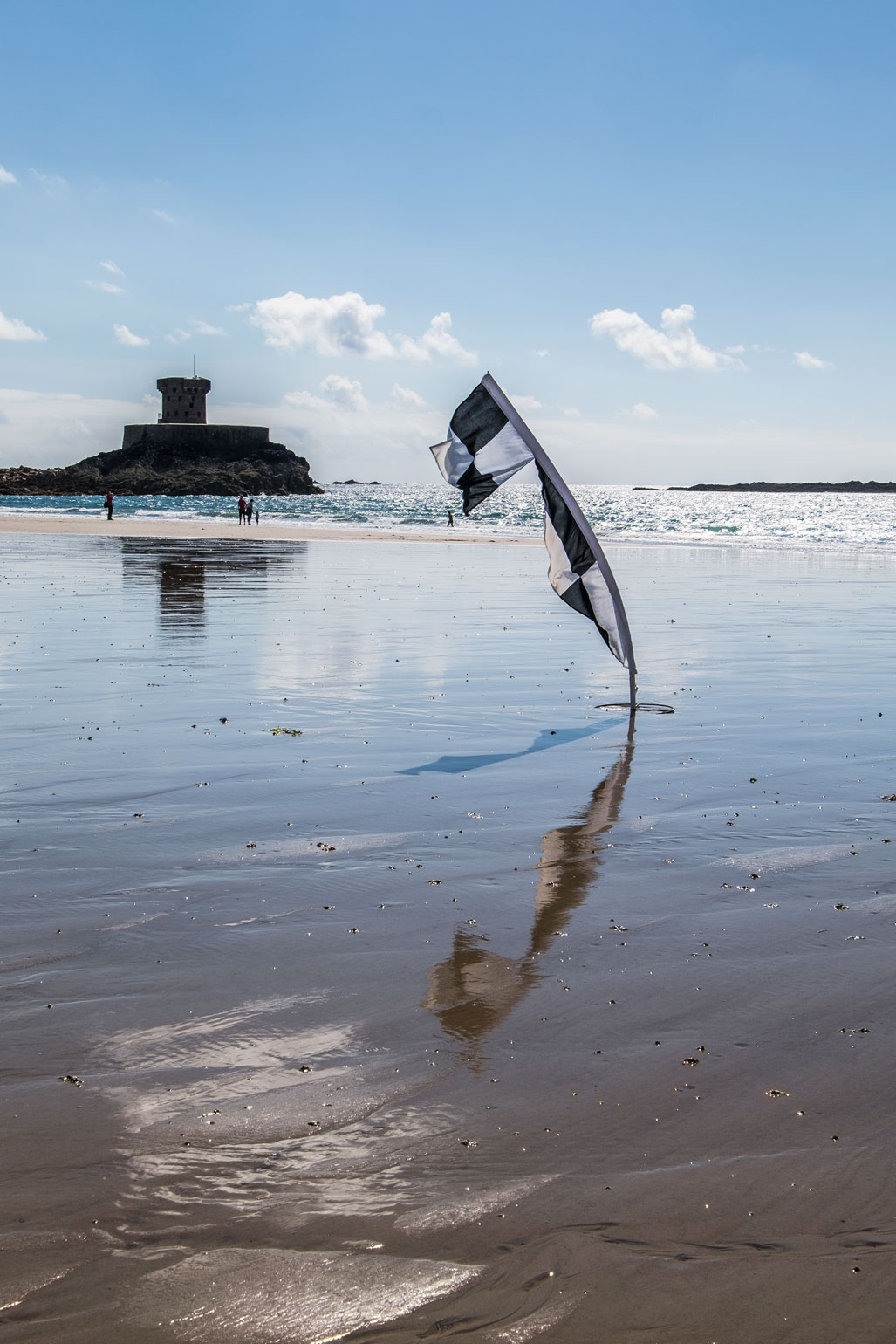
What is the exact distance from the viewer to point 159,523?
69.8 metres

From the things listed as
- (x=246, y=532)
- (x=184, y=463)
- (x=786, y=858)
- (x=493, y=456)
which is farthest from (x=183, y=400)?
(x=786, y=858)

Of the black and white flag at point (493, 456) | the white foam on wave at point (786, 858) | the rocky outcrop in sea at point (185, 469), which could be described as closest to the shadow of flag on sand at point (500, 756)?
the black and white flag at point (493, 456)

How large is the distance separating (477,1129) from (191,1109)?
92 cm

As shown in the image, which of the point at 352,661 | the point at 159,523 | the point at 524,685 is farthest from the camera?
the point at 159,523

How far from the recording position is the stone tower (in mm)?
189875

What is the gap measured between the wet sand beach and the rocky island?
166804 millimetres

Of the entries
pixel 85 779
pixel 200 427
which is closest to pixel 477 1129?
pixel 85 779

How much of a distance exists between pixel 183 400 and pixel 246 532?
139593 mm

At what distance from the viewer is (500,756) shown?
29.8 feet

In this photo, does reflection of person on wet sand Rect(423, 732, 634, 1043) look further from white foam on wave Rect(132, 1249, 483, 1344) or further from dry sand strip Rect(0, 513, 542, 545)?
dry sand strip Rect(0, 513, 542, 545)

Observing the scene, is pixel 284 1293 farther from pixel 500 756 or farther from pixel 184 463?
pixel 184 463

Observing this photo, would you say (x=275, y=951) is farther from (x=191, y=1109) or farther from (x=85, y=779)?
(x=85, y=779)

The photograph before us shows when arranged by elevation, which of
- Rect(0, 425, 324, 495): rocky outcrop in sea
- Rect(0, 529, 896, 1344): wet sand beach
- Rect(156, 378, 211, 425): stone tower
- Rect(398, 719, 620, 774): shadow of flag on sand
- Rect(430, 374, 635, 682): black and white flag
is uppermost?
Rect(156, 378, 211, 425): stone tower

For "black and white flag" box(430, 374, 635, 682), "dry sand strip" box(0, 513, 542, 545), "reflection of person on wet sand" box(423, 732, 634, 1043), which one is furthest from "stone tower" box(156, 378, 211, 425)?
"reflection of person on wet sand" box(423, 732, 634, 1043)
